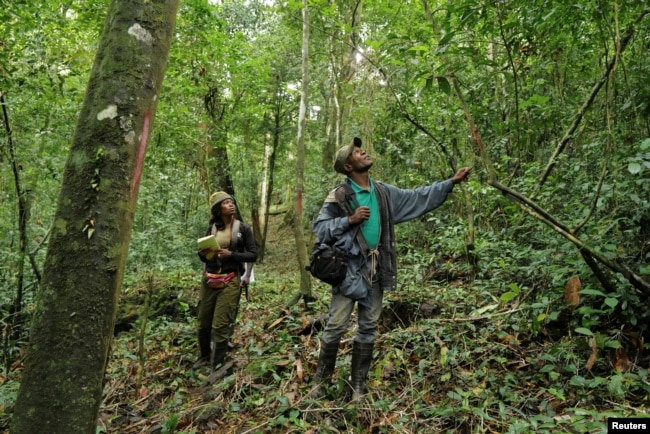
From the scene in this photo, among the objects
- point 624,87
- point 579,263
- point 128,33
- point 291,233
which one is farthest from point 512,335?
point 291,233

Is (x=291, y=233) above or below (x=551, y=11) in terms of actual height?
below

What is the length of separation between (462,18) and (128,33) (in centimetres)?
275

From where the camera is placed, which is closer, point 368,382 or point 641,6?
point 641,6

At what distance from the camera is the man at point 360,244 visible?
3.95 meters

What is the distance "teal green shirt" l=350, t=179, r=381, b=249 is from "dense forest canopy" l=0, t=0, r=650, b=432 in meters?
1.12

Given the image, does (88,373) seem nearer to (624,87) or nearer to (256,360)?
(256,360)

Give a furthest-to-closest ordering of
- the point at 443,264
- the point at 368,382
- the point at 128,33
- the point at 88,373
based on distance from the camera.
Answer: the point at 443,264
the point at 368,382
the point at 128,33
the point at 88,373

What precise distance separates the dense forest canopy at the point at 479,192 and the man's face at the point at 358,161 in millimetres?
836

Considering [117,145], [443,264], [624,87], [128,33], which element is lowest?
[443,264]

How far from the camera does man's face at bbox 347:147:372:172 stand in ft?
13.4

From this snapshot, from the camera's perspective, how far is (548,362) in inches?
155

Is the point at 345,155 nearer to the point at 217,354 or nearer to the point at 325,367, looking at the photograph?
the point at 325,367

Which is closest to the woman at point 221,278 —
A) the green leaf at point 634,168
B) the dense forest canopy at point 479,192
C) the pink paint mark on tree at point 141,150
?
the dense forest canopy at point 479,192

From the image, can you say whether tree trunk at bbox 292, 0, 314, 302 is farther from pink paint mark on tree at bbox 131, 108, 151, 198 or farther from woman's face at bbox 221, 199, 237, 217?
pink paint mark on tree at bbox 131, 108, 151, 198
